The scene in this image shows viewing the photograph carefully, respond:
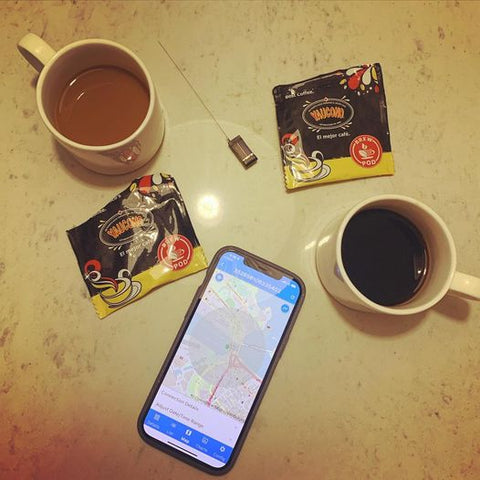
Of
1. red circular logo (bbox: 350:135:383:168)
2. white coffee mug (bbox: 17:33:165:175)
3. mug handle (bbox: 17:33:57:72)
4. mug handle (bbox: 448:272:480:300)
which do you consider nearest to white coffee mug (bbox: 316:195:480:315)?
mug handle (bbox: 448:272:480:300)

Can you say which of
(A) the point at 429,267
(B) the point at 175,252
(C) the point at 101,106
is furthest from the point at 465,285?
(C) the point at 101,106

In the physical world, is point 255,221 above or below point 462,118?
below

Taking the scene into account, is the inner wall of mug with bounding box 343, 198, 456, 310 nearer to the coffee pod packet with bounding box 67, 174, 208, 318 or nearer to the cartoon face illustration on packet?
the cartoon face illustration on packet

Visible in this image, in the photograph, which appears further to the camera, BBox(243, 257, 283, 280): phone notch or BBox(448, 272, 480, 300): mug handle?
BBox(243, 257, 283, 280): phone notch

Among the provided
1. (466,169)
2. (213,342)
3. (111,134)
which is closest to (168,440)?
(213,342)

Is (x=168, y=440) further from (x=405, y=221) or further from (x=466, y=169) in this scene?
(x=466, y=169)

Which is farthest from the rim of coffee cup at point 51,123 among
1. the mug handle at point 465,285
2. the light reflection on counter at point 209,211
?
the mug handle at point 465,285

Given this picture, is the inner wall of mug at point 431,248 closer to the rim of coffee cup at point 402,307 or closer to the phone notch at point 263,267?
the rim of coffee cup at point 402,307
